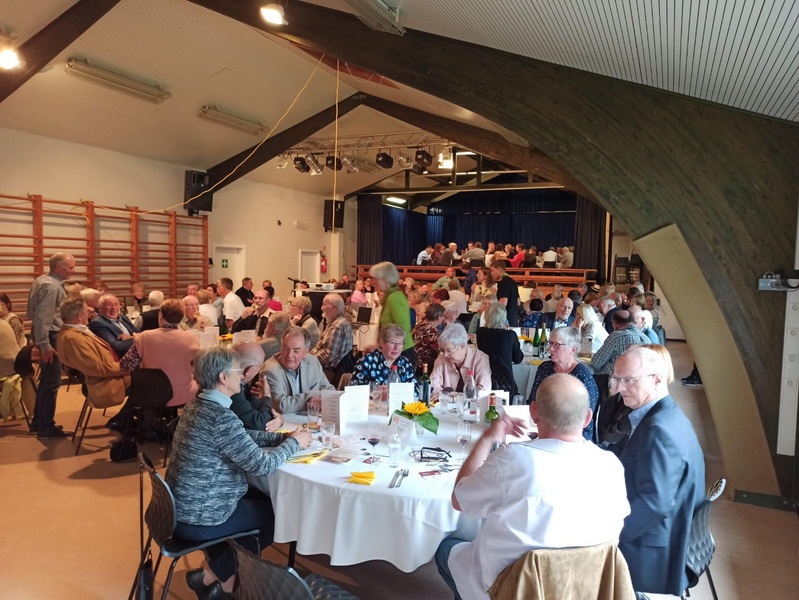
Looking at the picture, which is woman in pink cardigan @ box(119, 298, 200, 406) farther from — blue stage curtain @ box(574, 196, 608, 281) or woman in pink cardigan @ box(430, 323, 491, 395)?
blue stage curtain @ box(574, 196, 608, 281)

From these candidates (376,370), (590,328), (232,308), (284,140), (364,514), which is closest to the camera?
(364,514)

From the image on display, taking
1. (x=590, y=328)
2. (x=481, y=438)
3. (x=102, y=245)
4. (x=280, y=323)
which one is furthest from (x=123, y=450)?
(x=102, y=245)

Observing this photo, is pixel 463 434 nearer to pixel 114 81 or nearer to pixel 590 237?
pixel 114 81

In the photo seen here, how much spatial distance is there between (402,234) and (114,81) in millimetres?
13205

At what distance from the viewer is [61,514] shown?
3660mm

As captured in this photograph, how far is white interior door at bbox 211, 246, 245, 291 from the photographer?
13.1 meters

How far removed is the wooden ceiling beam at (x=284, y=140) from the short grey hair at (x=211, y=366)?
9.73 m

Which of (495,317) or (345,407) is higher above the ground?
(495,317)

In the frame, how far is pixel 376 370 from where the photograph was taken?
384cm

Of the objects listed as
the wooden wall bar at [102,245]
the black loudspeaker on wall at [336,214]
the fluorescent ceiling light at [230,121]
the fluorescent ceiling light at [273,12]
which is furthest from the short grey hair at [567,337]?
the black loudspeaker on wall at [336,214]

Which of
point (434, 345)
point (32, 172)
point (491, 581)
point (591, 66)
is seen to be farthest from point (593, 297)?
point (32, 172)

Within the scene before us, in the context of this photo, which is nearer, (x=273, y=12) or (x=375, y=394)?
(x=375, y=394)

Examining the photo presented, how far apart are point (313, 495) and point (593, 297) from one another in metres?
8.58

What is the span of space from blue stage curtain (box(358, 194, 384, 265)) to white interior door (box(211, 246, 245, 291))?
5.39 m
